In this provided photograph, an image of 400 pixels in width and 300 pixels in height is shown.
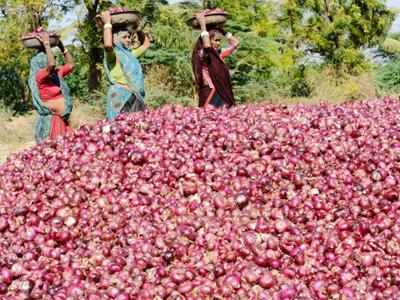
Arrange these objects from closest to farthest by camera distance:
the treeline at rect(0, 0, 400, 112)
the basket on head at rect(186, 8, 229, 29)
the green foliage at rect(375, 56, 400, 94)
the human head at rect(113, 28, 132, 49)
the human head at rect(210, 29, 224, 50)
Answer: the human head at rect(113, 28, 132, 49) → the basket on head at rect(186, 8, 229, 29) → the human head at rect(210, 29, 224, 50) → the treeline at rect(0, 0, 400, 112) → the green foliage at rect(375, 56, 400, 94)

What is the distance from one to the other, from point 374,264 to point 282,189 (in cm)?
64

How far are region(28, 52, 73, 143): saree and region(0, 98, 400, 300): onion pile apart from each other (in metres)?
5.11

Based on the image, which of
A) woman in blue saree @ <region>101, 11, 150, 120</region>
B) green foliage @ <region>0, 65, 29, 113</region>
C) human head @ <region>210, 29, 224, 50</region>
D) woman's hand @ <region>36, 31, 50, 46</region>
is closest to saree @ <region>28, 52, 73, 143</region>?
woman's hand @ <region>36, 31, 50, 46</region>

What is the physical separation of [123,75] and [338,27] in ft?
55.2

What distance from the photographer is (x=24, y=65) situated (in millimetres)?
27672

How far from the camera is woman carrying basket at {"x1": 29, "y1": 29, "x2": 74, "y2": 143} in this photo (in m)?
9.20

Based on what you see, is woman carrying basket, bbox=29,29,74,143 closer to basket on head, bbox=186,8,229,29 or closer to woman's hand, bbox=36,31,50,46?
woman's hand, bbox=36,31,50,46

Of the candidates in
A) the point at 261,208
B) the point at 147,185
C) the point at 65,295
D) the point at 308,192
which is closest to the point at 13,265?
the point at 65,295

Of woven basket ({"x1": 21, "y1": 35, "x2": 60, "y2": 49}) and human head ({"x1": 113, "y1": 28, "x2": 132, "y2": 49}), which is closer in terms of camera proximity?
human head ({"x1": 113, "y1": 28, "x2": 132, "y2": 49})

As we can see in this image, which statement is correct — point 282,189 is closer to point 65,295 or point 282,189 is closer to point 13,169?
point 65,295

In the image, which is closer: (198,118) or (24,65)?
(198,118)

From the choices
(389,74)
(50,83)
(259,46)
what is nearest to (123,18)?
(50,83)

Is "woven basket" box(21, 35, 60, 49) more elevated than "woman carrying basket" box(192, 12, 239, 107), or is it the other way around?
"woven basket" box(21, 35, 60, 49)

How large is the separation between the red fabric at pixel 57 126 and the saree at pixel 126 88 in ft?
5.24
